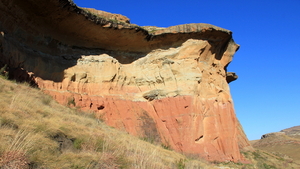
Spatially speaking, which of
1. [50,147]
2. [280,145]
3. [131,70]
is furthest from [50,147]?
[280,145]

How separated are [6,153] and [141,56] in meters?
18.1

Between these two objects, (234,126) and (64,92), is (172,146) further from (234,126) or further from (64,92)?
(64,92)

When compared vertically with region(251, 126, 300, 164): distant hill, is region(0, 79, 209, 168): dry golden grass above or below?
above

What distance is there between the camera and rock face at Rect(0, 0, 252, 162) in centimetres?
1656

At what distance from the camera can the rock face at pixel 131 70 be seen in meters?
16.6

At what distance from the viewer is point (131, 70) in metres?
21.5

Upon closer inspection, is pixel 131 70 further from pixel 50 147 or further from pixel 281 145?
pixel 281 145

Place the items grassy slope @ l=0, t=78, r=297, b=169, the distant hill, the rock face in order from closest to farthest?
grassy slope @ l=0, t=78, r=297, b=169 → the rock face → the distant hill

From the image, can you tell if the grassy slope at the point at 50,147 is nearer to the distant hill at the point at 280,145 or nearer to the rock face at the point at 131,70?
the rock face at the point at 131,70

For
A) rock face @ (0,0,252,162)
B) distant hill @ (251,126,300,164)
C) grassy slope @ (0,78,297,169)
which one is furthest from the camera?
distant hill @ (251,126,300,164)

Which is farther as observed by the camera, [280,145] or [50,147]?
[280,145]

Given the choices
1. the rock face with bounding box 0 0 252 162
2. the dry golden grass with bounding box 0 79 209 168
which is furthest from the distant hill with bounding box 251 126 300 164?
the dry golden grass with bounding box 0 79 209 168

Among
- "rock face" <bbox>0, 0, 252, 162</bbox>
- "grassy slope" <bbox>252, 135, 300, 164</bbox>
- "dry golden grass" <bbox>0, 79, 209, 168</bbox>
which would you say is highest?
"rock face" <bbox>0, 0, 252, 162</bbox>

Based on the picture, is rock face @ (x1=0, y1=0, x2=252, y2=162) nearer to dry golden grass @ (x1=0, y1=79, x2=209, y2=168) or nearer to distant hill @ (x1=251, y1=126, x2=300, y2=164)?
dry golden grass @ (x1=0, y1=79, x2=209, y2=168)
